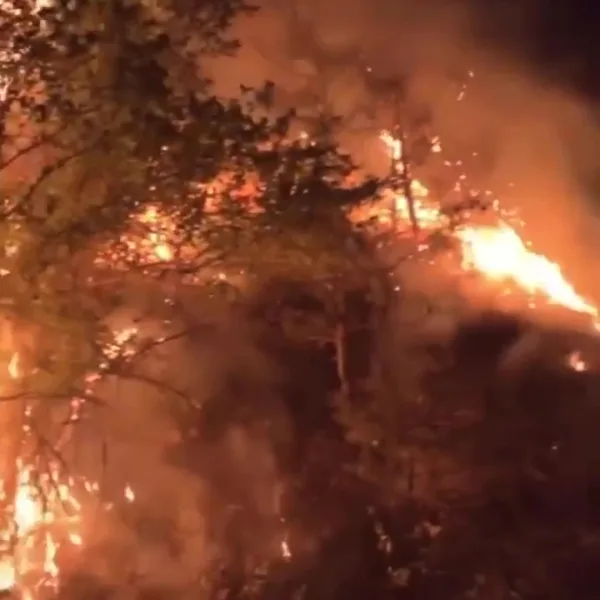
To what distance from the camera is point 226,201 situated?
8.21 metres

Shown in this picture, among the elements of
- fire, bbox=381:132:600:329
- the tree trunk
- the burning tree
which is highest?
fire, bbox=381:132:600:329

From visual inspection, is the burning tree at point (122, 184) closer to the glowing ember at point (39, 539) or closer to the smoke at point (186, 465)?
the glowing ember at point (39, 539)

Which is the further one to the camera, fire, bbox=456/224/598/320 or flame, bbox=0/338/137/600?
fire, bbox=456/224/598/320

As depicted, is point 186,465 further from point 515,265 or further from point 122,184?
point 515,265

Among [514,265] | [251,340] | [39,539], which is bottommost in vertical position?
[39,539]

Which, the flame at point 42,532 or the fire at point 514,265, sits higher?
the fire at point 514,265

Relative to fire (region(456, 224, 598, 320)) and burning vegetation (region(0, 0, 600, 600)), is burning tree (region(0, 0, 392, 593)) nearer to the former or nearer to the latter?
burning vegetation (region(0, 0, 600, 600))

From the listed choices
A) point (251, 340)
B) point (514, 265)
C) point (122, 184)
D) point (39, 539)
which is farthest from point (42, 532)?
point (514, 265)

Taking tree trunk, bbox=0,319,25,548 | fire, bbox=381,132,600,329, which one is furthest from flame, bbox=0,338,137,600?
fire, bbox=381,132,600,329

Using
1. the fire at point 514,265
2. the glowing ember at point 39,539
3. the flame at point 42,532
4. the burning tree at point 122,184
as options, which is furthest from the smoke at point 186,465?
the fire at point 514,265

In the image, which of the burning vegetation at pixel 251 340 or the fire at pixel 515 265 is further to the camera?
the fire at pixel 515 265

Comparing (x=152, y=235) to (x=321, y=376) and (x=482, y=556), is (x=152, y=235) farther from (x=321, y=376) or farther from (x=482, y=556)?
(x=321, y=376)

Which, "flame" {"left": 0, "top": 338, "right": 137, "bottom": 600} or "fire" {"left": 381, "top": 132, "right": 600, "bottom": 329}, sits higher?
"fire" {"left": 381, "top": 132, "right": 600, "bottom": 329}

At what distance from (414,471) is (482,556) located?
61.9 inches
